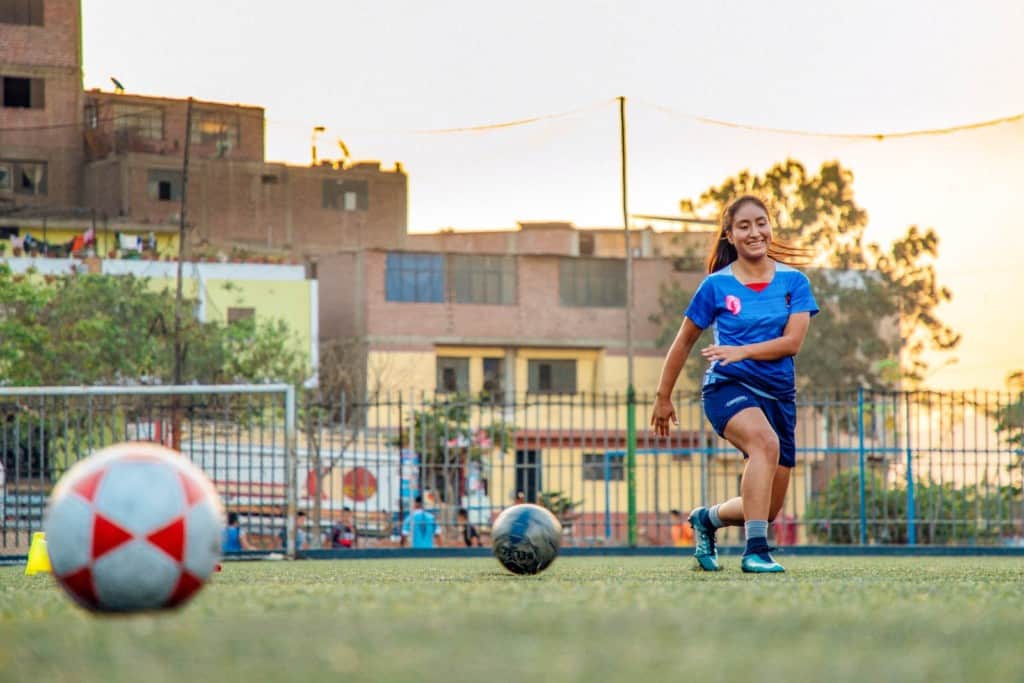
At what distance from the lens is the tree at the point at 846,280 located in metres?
53.4

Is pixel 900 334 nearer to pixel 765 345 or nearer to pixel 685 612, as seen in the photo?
pixel 765 345

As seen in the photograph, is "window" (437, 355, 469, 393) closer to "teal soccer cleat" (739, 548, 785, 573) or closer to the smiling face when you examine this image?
the smiling face

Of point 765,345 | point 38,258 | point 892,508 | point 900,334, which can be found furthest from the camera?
point 900,334

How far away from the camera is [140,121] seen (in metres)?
65.0

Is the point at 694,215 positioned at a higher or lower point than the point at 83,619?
higher

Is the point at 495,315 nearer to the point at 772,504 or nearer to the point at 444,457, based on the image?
the point at 444,457

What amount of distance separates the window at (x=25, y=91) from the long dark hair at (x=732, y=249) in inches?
2192

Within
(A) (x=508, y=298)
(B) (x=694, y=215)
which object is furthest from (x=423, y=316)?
(B) (x=694, y=215)

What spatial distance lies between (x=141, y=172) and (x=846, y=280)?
25.3 m

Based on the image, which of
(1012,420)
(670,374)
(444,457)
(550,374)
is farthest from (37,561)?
(550,374)

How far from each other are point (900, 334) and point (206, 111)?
27.9 metres

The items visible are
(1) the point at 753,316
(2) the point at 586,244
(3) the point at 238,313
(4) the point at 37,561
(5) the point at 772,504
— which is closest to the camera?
(1) the point at 753,316

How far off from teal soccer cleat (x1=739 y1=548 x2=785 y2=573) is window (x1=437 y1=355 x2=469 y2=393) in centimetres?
4808

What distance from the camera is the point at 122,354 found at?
131ft
